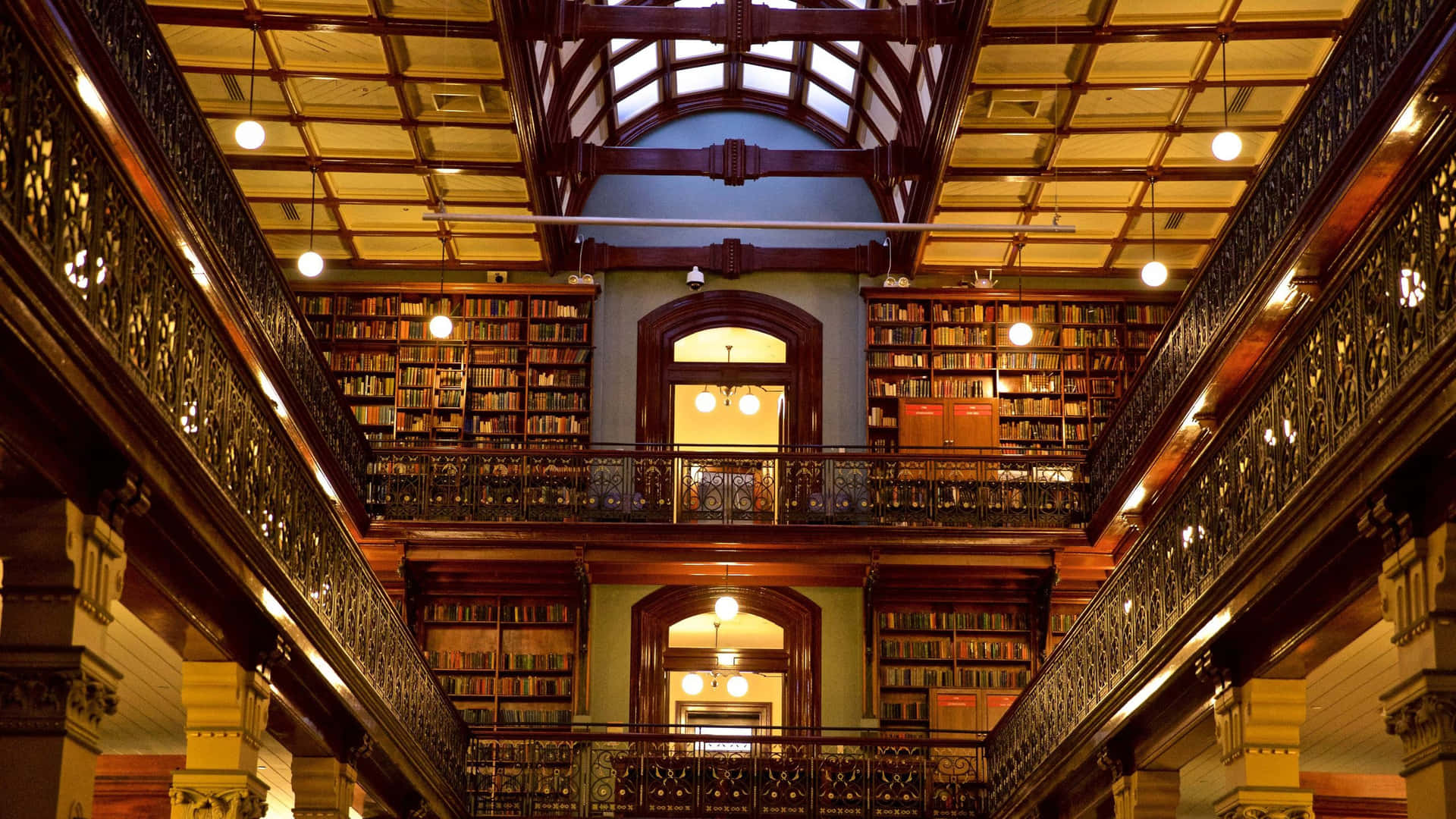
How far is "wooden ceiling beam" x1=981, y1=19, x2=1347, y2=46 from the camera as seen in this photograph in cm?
1090

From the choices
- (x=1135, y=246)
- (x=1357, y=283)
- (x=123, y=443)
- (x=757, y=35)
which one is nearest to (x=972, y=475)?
(x=1135, y=246)

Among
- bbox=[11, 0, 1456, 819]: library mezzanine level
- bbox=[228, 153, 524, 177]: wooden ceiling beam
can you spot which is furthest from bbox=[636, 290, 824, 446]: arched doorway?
bbox=[228, 153, 524, 177]: wooden ceiling beam

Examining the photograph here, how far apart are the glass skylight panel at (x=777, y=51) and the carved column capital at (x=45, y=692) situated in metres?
11.5

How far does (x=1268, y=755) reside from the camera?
7406 millimetres

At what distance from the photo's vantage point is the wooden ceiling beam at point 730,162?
14.0m

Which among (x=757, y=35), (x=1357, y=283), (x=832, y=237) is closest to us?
(x=1357, y=283)

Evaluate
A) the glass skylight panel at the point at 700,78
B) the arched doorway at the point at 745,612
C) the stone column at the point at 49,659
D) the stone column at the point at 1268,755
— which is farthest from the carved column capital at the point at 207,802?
the glass skylight panel at the point at 700,78

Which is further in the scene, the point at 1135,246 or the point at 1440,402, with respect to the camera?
the point at 1135,246

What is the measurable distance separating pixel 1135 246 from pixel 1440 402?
402 inches

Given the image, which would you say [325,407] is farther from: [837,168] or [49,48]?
[49,48]

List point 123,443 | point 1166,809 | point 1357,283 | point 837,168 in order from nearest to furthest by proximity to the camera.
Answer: point 123,443 < point 1357,283 < point 1166,809 < point 837,168

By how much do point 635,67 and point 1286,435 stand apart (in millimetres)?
9918

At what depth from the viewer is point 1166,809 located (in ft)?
30.2

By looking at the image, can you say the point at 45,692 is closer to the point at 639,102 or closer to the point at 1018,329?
the point at 1018,329
